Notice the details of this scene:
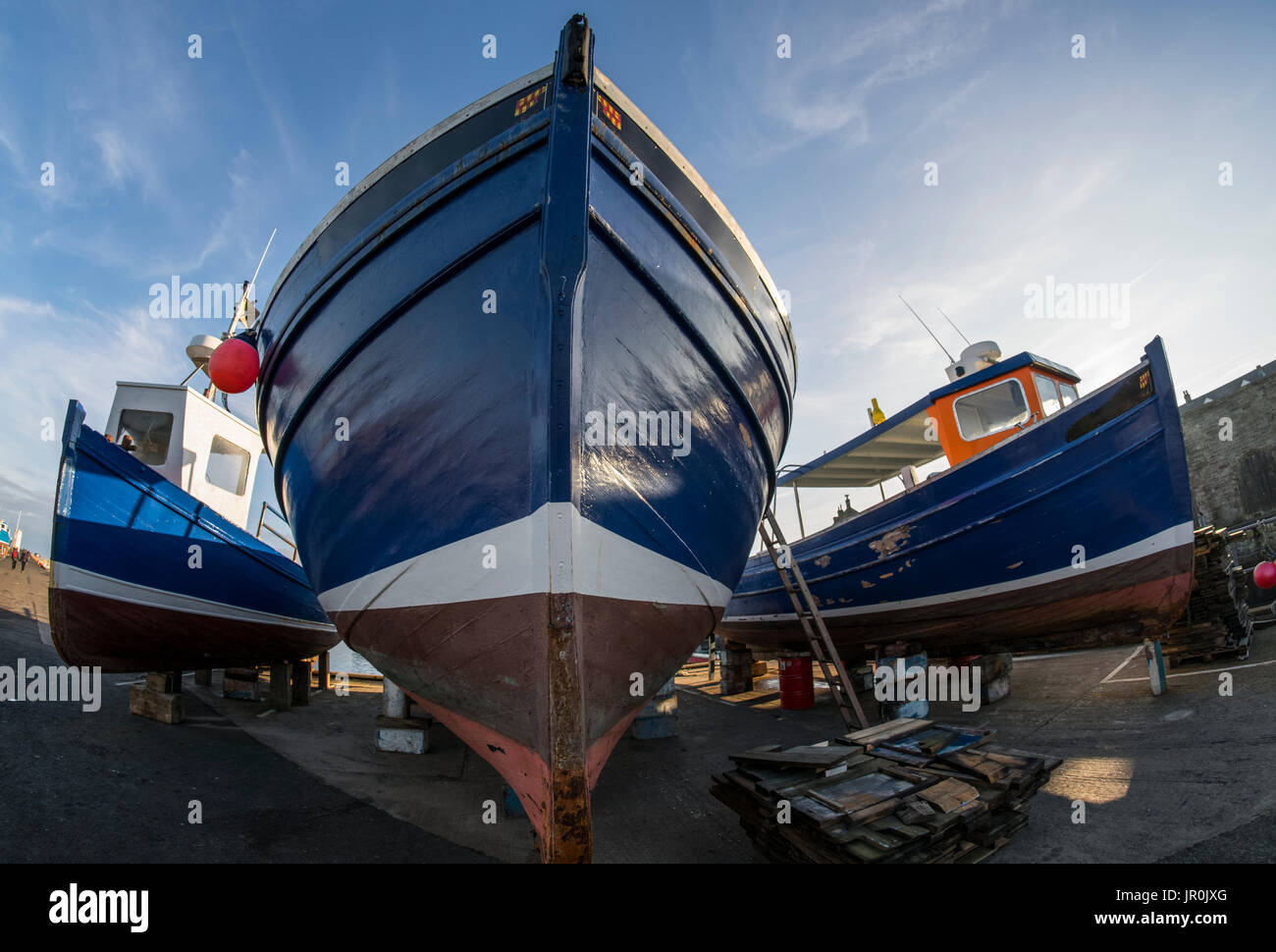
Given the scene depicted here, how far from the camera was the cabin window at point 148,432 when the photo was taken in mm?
6785

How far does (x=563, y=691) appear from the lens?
7.12 ft

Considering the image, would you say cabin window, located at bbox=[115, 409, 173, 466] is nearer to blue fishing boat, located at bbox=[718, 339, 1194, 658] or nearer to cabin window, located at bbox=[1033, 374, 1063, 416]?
blue fishing boat, located at bbox=[718, 339, 1194, 658]

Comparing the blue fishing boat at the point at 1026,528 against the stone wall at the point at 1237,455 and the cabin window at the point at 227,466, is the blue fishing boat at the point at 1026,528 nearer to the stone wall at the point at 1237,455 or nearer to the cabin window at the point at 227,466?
the cabin window at the point at 227,466

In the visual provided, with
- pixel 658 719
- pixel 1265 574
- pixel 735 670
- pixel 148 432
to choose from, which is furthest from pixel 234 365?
pixel 1265 574

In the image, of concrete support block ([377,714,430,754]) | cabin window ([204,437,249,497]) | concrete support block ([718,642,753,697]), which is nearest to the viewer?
concrete support block ([377,714,430,754])

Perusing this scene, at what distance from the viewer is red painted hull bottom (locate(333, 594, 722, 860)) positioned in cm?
212

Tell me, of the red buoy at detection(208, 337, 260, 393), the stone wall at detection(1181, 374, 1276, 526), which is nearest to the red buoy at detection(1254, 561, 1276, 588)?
the stone wall at detection(1181, 374, 1276, 526)

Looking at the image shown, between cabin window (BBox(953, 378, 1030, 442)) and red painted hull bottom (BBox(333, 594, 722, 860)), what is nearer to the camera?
red painted hull bottom (BBox(333, 594, 722, 860))

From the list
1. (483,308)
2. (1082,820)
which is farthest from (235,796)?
(1082,820)

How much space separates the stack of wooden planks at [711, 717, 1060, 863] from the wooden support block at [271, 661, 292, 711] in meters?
6.18

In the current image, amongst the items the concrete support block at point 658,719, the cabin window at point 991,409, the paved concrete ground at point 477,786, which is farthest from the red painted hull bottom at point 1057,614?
the concrete support block at point 658,719

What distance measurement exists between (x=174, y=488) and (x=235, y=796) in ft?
11.3

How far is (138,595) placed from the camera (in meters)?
4.83

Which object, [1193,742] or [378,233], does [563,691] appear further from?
[1193,742]
